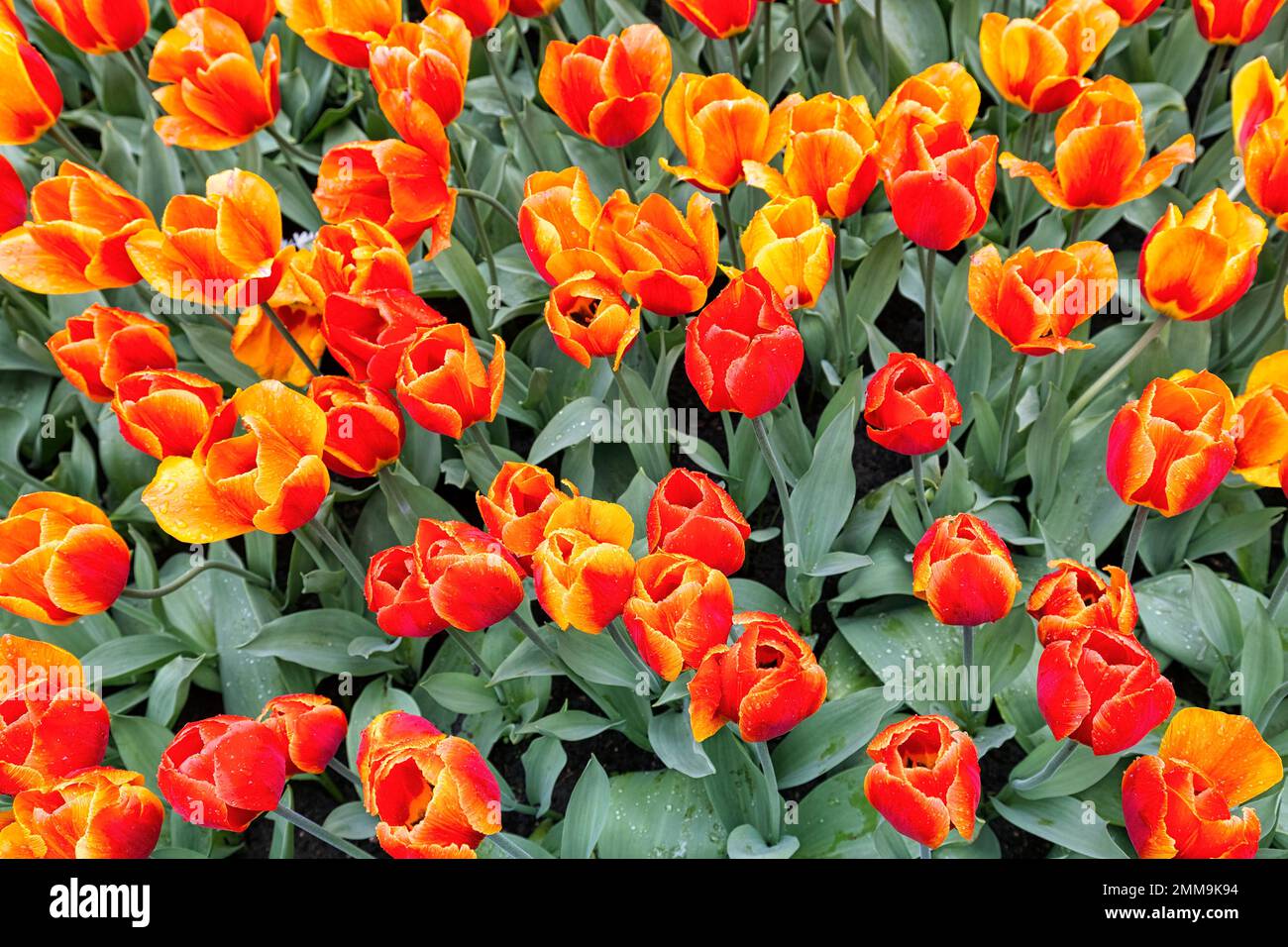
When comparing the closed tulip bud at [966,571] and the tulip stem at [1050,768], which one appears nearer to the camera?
the closed tulip bud at [966,571]

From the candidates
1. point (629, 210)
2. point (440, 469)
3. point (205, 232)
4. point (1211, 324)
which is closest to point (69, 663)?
point (205, 232)

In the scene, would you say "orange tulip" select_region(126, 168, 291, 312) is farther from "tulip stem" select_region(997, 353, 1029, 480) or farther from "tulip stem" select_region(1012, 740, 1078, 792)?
"tulip stem" select_region(1012, 740, 1078, 792)

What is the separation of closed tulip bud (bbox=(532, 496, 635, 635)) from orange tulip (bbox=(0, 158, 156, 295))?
0.99m

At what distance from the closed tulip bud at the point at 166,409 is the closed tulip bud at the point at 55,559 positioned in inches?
5.6

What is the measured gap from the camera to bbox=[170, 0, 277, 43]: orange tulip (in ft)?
7.46

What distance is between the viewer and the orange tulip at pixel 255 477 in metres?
1.62

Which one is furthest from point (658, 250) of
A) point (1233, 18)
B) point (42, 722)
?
point (1233, 18)

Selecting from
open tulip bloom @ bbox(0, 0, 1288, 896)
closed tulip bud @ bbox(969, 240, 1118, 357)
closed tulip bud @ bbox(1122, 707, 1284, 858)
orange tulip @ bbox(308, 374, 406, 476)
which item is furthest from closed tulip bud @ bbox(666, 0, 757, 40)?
closed tulip bud @ bbox(1122, 707, 1284, 858)

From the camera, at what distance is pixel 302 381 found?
222 cm

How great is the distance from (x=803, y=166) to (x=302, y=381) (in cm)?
103

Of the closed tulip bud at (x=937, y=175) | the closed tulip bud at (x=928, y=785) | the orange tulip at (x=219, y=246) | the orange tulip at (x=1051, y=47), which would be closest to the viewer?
the closed tulip bud at (x=928, y=785)

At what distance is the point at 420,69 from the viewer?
2021 millimetres

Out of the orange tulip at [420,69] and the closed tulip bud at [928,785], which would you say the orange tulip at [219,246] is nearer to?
the orange tulip at [420,69]

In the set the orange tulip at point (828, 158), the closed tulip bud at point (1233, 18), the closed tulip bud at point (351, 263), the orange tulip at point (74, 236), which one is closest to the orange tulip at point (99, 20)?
the orange tulip at point (74, 236)
